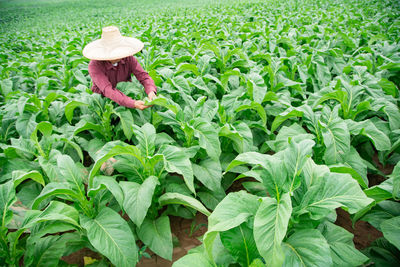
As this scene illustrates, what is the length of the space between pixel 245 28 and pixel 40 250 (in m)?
7.71

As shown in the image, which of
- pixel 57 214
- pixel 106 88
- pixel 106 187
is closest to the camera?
pixel 57 214

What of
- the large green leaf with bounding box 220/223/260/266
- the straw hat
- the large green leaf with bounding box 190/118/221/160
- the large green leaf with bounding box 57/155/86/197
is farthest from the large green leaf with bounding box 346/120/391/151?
the straw hat

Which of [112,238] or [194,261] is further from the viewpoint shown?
[112,238]

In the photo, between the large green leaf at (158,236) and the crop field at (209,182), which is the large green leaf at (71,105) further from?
the large green leaf at (158,236)

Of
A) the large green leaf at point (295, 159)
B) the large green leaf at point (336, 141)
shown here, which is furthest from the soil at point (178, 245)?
the large green leaf at point (336, 141)

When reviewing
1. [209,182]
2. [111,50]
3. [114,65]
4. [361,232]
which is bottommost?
[361,232]

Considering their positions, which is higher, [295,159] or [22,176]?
[295,159]

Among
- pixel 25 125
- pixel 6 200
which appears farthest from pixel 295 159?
pixel 25 125

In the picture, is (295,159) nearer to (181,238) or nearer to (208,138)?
(208,138)

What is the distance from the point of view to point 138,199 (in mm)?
1889

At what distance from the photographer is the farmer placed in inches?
118

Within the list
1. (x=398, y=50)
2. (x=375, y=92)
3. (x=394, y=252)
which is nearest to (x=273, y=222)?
(x=394, y=252)

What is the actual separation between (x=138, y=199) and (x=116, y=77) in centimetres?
231

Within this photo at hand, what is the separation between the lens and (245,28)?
7617mm
